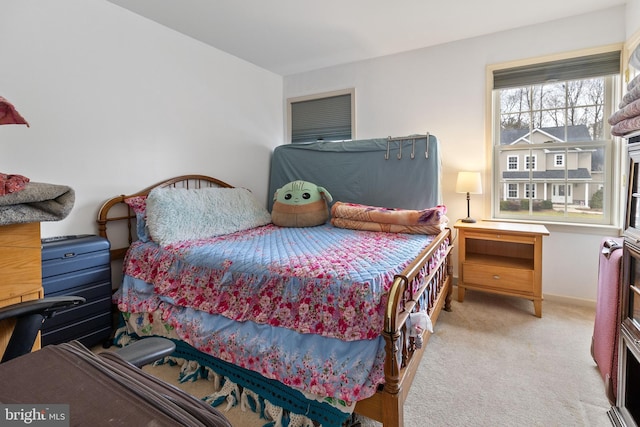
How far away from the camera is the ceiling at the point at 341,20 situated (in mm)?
2402

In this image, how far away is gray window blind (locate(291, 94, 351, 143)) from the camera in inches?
144

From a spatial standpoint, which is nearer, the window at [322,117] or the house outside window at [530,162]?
the house outside window at [530,162]

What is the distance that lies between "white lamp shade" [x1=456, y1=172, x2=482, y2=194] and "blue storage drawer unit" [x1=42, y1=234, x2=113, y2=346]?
286 cm

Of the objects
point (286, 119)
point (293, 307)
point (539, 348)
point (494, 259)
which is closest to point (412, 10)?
point (286, 119)

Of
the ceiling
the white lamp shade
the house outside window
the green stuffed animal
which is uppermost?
the ceiling

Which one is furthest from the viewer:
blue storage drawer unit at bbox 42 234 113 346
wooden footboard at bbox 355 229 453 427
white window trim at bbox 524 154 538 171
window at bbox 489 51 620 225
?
white window trim at bbox 524 154 538 171

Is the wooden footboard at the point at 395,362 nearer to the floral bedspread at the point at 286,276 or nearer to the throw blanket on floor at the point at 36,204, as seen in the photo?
the floral bedspread at the point at 286,276

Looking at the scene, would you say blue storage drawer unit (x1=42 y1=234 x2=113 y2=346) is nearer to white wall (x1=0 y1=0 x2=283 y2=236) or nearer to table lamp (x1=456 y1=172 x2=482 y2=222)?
white wall (x1=0 y1=0 x2=283 y2=236)

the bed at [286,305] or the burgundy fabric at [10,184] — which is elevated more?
the burgundy fabric at [10,184]

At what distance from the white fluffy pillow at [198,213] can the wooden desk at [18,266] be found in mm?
1124

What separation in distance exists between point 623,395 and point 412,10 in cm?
271

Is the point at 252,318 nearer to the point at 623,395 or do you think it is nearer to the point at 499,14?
the point at 623,395

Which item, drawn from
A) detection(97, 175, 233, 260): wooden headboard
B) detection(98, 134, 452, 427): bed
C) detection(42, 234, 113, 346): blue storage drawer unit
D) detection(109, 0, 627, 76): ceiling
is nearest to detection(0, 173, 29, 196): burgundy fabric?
detection(98, 134, 452, 427): bed

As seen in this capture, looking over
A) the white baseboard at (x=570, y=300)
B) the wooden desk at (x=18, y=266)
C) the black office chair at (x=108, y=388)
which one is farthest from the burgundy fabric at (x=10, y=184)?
the white baseboard at (x=570, y=300)
